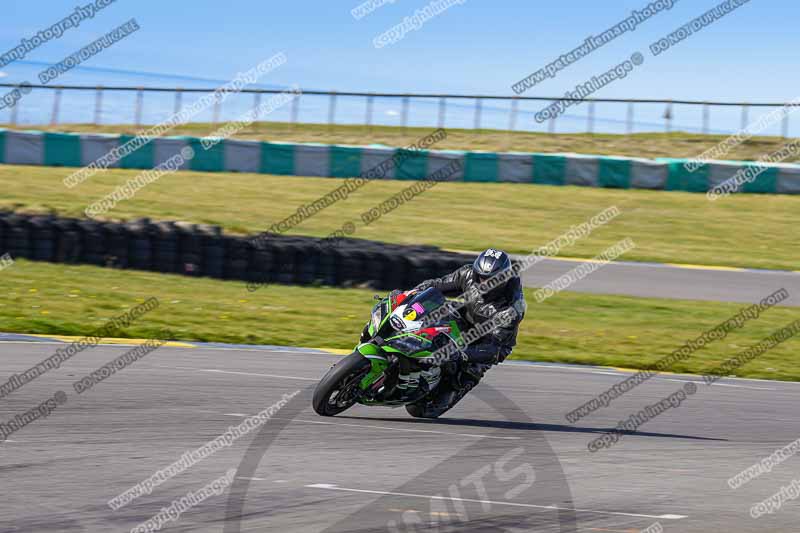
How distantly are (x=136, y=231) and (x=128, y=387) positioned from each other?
859cm

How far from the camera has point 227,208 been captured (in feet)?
86.4

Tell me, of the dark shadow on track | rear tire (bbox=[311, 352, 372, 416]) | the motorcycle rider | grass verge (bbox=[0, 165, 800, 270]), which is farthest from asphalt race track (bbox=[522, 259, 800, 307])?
rear tire (bbox=[311, 352, 372, 416])

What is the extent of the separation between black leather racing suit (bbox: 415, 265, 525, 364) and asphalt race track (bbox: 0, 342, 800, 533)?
2.12ft

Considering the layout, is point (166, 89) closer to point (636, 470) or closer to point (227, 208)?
point (227, 208)

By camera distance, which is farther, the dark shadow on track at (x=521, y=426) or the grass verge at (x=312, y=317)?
the grass verge at (x=312, y=317)

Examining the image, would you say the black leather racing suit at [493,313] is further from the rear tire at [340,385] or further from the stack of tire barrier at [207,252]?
the stack of tire barrier at [207,252]

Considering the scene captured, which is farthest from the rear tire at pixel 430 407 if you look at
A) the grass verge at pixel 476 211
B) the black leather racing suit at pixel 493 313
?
the grass verge at pixel 476 211

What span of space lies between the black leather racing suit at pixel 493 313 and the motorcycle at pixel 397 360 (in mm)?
195

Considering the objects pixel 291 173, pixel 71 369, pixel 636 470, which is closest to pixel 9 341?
pixel 71 369

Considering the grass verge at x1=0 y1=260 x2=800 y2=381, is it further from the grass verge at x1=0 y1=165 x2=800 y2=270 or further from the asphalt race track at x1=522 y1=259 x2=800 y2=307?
the grass verge at x1=0 y1=165 x2=800 y2=270

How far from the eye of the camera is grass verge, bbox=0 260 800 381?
14414mm

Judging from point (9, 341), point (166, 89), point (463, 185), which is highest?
point (166, 89)

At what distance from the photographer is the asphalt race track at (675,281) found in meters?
19.8

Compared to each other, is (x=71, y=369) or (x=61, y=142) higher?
(x=61, y=142)
